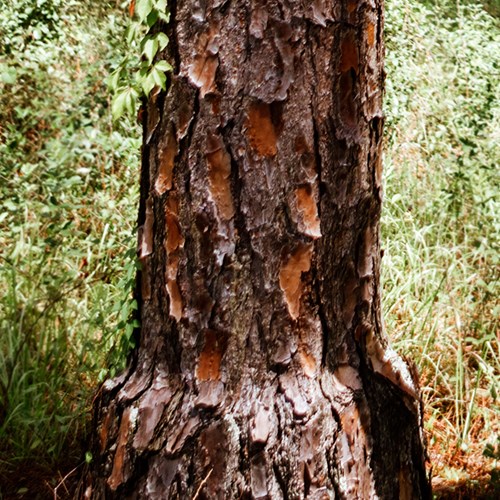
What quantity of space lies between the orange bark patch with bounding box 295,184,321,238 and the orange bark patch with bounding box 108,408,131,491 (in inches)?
26.3

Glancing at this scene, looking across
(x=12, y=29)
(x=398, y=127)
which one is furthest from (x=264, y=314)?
(x=12, y=29)

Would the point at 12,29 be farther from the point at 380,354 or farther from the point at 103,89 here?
the point at 380,354

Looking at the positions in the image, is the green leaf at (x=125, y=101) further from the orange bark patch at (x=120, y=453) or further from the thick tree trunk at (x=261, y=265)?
the orange bark patch at (x=120, y=453)

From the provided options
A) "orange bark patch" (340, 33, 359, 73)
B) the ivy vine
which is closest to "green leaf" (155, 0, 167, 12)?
the ivy vine

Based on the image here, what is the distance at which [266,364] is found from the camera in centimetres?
206

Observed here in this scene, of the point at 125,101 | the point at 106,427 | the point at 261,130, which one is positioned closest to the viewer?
the point at 261,130

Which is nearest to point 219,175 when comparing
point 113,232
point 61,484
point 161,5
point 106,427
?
point 161,5

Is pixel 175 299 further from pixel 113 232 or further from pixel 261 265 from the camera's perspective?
pixel 113 232

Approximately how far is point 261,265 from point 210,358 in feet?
0.88

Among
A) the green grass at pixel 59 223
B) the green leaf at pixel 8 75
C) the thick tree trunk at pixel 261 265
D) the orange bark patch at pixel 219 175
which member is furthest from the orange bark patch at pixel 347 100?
the green leaf at pixel 8 75

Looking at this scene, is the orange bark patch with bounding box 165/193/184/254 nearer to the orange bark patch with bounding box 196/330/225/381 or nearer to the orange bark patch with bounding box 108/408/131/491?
the orange bark patch with bounding box 196/330/225/381

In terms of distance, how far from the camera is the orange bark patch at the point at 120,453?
2.16 m

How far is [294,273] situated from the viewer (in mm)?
2033

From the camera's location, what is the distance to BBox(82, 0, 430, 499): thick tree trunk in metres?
1.97
